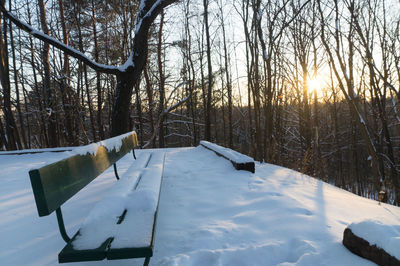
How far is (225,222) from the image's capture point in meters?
2.10

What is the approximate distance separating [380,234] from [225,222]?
113cm

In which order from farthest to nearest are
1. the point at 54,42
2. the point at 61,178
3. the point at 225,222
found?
the point at 54,42 → the point at 225,222 → the point at 61,178

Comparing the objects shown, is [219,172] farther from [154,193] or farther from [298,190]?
[154,193]

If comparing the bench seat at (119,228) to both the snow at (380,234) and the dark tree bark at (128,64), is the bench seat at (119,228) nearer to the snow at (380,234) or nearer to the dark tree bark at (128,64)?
the snow at (380,234)

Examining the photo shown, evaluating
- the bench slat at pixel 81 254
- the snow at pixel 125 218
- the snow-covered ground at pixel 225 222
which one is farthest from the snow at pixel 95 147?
the bench slat at pixel 81 254

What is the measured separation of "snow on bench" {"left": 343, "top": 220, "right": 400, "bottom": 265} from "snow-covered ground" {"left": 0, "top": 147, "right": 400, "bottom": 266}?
6 cm

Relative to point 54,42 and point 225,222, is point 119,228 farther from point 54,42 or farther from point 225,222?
point 54,42

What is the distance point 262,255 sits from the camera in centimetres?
159

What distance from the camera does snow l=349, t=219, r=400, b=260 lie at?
4.39ft

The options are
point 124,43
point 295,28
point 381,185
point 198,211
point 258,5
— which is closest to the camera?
point 198,211


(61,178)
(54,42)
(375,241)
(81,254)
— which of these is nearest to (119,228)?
(81,254)

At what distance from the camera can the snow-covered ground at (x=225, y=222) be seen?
1.59 metres

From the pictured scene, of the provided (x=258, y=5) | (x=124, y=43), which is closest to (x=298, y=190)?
(x=258, y=5)

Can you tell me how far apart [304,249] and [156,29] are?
1348 cm
